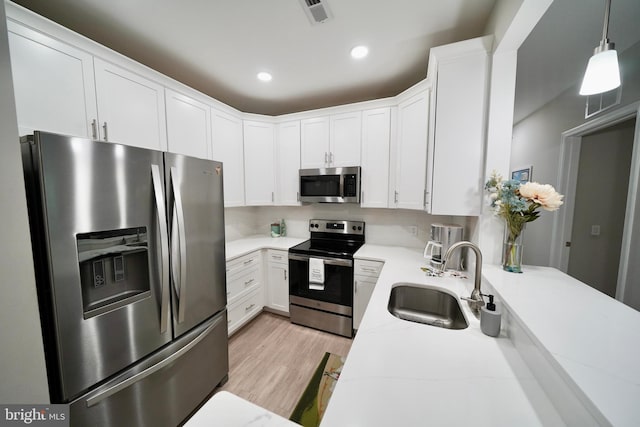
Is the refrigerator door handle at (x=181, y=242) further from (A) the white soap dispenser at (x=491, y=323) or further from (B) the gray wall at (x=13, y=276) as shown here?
(A) the white soap dispenser at (x=491, y=323)

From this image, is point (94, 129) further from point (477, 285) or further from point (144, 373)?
point (477, 285)

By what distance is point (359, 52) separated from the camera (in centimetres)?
174

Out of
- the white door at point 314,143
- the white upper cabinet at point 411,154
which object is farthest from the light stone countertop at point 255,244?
the white upper cabinet at point 411,154

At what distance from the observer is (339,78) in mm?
2143

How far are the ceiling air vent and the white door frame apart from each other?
243cm

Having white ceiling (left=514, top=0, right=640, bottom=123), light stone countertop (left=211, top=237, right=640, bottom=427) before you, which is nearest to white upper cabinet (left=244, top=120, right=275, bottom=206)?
light stone countertop (left=211, top=237, right=640, bottom=427)

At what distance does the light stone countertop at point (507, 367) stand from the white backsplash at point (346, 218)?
1148mm

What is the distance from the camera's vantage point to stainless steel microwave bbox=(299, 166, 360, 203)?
2.32 meters

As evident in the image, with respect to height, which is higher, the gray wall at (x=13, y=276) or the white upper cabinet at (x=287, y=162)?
the white upper cabinet at (x=287, y=162)

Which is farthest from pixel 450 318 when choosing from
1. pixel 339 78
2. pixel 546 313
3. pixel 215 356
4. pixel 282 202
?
pixel 339 78

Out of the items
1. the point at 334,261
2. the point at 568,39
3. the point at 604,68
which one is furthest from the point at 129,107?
the point at 568,39

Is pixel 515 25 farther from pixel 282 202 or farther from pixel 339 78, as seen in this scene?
pixel 282 202

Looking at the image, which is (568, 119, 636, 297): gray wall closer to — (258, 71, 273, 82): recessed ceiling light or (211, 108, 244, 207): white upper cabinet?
(258, 71, 273, 82): recessed ceiling light

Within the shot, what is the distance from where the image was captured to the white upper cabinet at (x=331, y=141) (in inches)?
92.2
